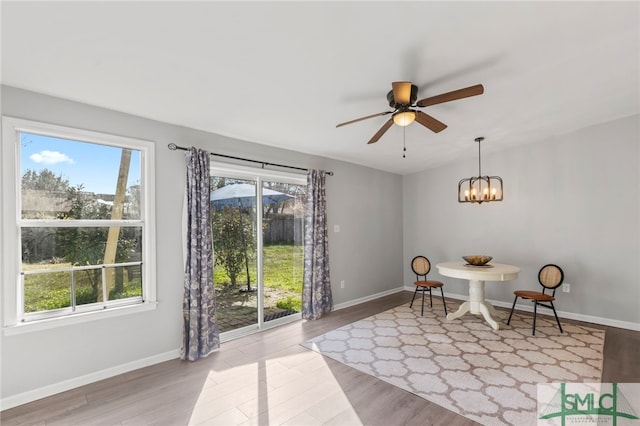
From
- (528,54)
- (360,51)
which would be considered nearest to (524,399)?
(528,54)

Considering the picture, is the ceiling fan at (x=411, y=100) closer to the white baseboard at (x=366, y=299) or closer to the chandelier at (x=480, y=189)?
the chandelier at (x=480, y=189)

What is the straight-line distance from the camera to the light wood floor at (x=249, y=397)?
2227 mm

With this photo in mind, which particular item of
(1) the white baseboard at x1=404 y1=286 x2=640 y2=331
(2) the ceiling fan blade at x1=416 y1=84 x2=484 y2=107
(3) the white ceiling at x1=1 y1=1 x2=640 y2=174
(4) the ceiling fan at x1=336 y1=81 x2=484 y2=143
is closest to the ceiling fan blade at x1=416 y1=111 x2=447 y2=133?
(4) the ceiling fan at x1=336 y1=81 x2=484 y2=143

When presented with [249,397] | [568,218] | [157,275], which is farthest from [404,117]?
[568,218]

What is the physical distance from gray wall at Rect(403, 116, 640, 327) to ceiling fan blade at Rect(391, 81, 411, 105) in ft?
9.43

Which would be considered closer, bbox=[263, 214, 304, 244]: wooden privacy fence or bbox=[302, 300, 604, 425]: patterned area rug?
bbox=[302, 300, 604, 425]: patterned area rug

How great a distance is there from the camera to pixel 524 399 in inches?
96.4

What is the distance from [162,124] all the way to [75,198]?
1037 mm

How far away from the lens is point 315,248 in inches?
178

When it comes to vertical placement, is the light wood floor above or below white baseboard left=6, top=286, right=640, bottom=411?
below

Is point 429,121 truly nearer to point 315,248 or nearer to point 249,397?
point 315,248

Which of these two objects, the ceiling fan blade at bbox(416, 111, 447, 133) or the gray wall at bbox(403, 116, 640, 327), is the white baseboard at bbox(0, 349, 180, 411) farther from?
the gray wall at bbox(403, 116, 640, 327)

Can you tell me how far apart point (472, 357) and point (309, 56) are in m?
3.23

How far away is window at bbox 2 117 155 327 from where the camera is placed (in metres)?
2.41
